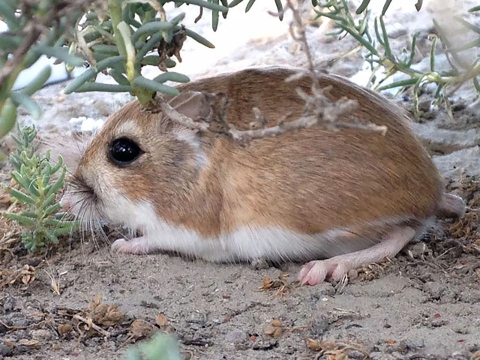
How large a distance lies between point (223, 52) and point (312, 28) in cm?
79

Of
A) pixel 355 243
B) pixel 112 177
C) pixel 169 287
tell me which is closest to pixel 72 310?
pixel 169 287

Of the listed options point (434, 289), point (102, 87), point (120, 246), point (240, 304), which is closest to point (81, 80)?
point (102, 87)

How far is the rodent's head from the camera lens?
2910 mm

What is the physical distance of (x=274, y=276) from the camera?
9.11 ft

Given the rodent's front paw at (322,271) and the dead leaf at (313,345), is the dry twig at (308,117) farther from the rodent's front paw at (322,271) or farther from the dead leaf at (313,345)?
the rodent's front paw at (322,271)

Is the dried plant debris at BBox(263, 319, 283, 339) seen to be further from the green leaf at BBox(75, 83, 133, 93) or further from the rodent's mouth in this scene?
the rodent's mouth

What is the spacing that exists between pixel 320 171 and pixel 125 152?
2.57 ft

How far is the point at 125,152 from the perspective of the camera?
9.77 ft

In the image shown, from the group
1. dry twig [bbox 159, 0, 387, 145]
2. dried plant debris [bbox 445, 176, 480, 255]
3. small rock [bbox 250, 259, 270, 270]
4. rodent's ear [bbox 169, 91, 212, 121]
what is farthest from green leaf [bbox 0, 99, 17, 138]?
dried plant debris [bbox 445, 176, 480, 255]

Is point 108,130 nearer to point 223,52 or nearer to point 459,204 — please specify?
point 459,204

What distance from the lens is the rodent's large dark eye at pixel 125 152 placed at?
297cm

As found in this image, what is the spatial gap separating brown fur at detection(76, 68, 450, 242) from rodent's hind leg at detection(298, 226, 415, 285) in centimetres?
8

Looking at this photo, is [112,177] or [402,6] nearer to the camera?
[112,177]

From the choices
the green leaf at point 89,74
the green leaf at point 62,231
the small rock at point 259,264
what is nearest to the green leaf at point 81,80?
the green leaf at point 89,74
